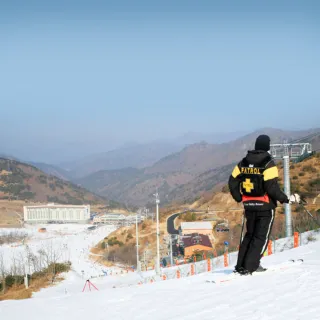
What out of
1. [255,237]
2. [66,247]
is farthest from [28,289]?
[66,247]

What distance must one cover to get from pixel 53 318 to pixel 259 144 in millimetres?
3752

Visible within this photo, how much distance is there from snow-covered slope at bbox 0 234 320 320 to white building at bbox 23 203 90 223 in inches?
5419

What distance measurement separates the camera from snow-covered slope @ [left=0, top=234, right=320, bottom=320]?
479cm

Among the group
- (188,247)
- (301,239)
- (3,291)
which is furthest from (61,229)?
(301,239)

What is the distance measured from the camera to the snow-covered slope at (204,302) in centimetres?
479

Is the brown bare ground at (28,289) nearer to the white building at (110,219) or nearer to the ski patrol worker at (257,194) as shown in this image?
the ski patrol worker at (257,194)

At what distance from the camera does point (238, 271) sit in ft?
21.6

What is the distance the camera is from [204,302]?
5.54m

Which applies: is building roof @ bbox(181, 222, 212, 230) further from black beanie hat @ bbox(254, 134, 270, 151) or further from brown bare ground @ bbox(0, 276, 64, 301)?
black beanie hat @ bbox(254, 134, 270, 151)

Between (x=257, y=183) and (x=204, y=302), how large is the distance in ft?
5.85

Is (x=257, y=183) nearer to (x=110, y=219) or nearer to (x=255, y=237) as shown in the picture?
(x=255, y=237)

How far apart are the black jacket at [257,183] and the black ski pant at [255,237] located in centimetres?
13

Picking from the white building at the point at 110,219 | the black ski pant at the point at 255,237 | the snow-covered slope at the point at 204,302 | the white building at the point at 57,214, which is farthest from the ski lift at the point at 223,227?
the white building at the point at 57,214

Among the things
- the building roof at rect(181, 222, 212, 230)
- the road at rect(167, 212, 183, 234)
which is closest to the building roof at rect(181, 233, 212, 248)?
the building roof at rect(181, 222, 212, 230)
